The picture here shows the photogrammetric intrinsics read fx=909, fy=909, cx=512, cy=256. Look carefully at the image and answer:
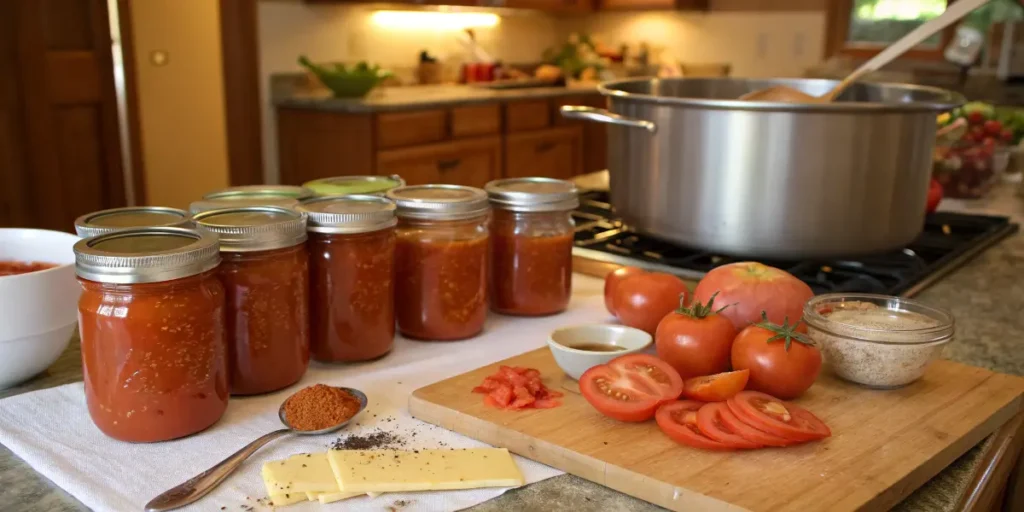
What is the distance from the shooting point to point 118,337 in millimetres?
857

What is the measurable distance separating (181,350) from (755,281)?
670 millimetres

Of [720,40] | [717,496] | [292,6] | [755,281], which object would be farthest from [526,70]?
[717,496]

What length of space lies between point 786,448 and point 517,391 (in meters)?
0.28

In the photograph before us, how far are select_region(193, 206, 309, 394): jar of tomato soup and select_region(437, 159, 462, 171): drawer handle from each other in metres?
3.02

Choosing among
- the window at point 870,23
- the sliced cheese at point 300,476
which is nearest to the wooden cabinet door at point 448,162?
the window at point 870,23

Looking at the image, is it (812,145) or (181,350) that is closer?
(181,350)

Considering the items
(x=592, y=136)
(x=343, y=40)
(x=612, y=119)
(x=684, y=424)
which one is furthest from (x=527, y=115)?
(x=684, y=424)

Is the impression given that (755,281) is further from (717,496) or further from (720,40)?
(720,40)

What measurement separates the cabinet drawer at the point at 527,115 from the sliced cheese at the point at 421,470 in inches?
142

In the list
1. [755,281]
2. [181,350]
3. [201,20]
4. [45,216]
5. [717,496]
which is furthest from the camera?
[201,20]

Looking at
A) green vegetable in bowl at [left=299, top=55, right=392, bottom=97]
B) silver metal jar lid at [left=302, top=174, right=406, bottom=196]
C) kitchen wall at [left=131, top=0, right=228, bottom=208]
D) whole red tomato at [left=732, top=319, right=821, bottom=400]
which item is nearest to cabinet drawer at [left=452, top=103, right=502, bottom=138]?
green vegetable in bowl at [left=299, top=55, right=392, bottom=97]

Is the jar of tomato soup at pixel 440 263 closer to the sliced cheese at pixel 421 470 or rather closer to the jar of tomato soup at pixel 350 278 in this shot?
the jar of tomato soup at pixel 350 278

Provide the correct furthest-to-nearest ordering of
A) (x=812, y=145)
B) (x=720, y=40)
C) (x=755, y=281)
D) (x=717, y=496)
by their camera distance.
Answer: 1. (x=720, y=40)
2. (x=812, y=145)
3. (x=755, y=281)
4. (x=717, y=496)

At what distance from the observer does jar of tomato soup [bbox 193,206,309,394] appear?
965 mm
